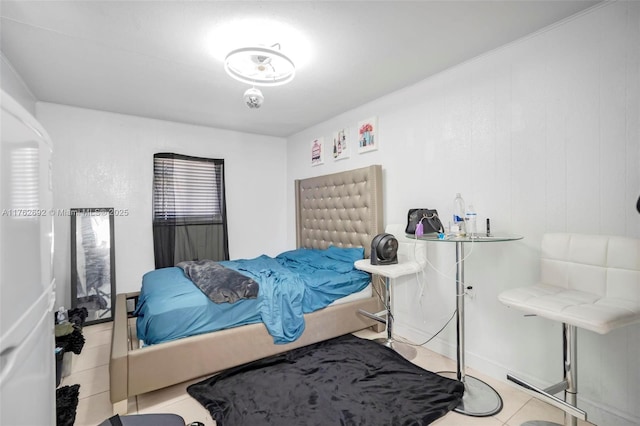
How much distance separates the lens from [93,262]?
325 cm

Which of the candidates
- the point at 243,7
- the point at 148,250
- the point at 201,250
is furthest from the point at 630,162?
the point at 148,250

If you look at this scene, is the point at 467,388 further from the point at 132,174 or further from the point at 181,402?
the point at 132,174

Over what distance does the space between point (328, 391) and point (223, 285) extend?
1.08m

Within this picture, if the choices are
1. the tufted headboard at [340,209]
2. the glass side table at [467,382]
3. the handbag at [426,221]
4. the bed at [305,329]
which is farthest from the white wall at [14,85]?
the glass side table at [467,382]

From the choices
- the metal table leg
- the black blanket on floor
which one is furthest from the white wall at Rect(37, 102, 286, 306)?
the metal table leg

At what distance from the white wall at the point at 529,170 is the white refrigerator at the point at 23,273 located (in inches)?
95.2

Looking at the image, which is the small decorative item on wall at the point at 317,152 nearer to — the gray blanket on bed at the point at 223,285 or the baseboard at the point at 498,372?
the gray blanket on bed at the point at 223,285

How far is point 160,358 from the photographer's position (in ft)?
6.20

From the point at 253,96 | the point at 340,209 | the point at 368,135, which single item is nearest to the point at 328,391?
the point at 340,209

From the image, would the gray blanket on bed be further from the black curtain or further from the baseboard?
the baseboard

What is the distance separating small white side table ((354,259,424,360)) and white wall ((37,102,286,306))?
238 centimetres

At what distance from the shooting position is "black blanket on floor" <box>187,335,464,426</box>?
1.72m

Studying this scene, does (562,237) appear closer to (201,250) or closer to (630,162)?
(630,162)

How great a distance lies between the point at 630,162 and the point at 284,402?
2510mm
